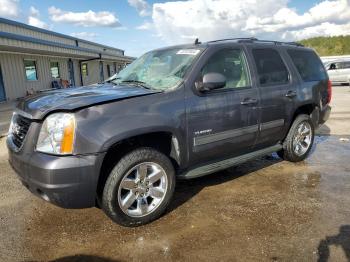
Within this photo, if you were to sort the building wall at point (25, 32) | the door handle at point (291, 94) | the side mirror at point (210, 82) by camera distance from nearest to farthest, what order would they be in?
1. the side mirror at point (210, 82)
2. the door handle at point (291, 94)
3. the building wall at point (25, 32)

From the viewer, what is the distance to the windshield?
3.90m

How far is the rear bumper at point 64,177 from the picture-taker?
2.96m

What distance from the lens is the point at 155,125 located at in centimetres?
340

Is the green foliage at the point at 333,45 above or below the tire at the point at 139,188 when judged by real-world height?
above

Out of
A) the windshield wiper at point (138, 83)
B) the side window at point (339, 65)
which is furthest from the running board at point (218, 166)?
the side window at point (339, 65)

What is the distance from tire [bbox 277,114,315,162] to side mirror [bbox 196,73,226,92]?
6.87ft

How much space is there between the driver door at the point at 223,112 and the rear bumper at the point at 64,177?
1.21m

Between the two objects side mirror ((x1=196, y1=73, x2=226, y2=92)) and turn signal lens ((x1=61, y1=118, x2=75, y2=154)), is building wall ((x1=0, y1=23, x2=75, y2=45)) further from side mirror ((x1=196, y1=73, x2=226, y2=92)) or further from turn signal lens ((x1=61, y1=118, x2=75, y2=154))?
turn signal lens ((x1=61, y1=118, x2=75, y2=154))

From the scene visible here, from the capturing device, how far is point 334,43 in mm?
60719

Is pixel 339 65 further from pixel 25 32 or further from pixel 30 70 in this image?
pixel 25 32

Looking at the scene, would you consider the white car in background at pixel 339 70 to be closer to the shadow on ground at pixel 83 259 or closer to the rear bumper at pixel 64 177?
the rear bumper at pixel 64 177

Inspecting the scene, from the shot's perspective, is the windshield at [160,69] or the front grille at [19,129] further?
the windshield at [160,69]

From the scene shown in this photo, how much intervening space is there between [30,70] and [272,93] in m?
18.0

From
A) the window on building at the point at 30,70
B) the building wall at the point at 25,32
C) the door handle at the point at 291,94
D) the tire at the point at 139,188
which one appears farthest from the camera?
the window on building at the point at 30,70
